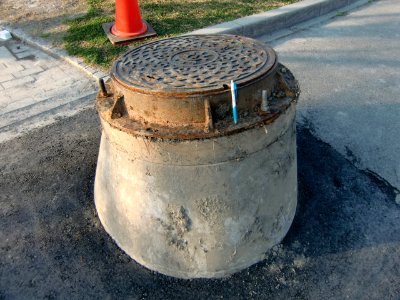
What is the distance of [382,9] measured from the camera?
6.82 m

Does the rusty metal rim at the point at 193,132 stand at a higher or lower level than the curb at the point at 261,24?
higher

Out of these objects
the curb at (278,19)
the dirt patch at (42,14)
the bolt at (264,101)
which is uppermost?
the bolt at (264,101)

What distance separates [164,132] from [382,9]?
20.7ft

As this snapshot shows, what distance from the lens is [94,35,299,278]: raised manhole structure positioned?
208cm

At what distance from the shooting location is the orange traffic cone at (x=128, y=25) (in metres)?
5.32

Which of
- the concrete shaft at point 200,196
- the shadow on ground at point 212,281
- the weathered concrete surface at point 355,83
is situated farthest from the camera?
the weathered concrete surface at point 355,83

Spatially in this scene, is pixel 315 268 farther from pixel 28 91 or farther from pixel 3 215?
pixel 28 91

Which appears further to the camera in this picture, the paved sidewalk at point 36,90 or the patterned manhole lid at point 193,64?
the paved sidewalk at point 36,90

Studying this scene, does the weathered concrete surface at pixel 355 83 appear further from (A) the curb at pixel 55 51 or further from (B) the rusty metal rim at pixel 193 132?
(A) the curb at pixel 55 51

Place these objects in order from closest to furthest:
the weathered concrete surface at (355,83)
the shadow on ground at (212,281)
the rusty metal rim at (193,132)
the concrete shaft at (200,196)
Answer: the rusty metal rim at (193,132) < the concrete shaft at (200,196) < the shadow on ground at (212,281) < the weathered concrete surface at (355,83)

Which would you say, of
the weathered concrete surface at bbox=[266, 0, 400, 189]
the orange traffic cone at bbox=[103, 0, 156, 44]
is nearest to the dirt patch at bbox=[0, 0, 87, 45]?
the orange traffic cone at bbox=[103, 0, 156, 44]

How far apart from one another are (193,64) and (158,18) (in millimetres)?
3994

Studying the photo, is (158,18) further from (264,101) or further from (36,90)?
(264,101)

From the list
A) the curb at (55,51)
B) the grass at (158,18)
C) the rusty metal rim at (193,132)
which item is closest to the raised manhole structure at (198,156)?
the rusty metal rim at (193,132)
